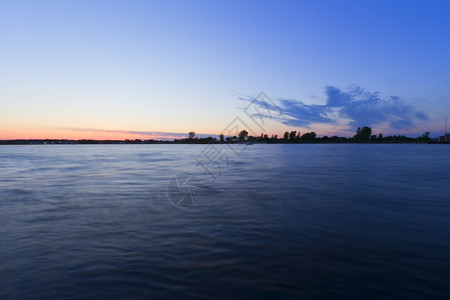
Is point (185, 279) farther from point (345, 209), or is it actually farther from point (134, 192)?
point (134, 192)

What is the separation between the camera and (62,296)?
4.73 meters

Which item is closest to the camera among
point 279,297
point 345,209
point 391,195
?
point 279,297

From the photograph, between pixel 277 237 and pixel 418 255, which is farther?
pixel 277 237

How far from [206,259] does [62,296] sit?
2977 millimetres

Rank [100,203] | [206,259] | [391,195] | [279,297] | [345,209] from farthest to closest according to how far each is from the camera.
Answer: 1. [391,195]
2. [100,203]
3. [345,209]
4. [206,259]
5. [279,297]

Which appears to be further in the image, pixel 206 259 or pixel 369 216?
pixel 369 216

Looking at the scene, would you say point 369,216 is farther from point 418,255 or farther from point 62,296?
point 62,296

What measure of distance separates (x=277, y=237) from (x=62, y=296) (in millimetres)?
5536

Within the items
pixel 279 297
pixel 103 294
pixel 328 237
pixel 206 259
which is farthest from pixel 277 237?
pixel 103 294

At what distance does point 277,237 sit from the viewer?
7695mm

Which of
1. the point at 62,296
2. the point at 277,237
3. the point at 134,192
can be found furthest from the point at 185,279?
the point at 134,192

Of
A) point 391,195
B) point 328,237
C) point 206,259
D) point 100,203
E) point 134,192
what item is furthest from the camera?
point 134,192

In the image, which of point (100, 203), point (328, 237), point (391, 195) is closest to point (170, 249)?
point (328, 237)

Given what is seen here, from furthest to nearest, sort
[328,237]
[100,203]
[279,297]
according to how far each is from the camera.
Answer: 1. [100,203]
2. [328,237]
3. [279,297]
